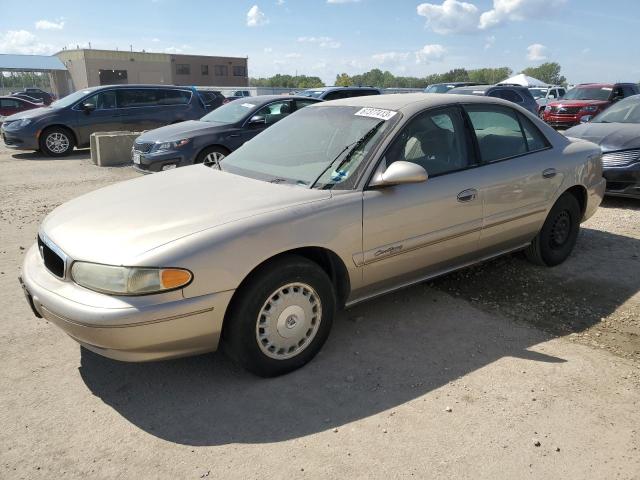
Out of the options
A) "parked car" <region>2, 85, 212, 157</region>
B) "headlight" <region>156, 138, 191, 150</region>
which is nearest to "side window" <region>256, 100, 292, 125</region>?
"headlight" <region>156, 138, 191, 150</region>

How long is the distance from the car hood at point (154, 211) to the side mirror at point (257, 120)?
5.42 m

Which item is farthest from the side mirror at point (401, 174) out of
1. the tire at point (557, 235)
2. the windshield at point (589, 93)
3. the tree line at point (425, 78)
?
the tree line at point (425, 78)

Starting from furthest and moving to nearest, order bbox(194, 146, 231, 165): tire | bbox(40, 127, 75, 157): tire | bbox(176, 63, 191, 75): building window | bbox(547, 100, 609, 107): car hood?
bbox(176, 63, 191, 75): building window < bbox(547, 100, 609, 107): car hood < bbox(40, 127, 75, 157): tire < bbox(194, 146, 231, 165): tire

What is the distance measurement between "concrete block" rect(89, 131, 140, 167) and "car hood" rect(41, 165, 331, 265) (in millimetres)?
7937

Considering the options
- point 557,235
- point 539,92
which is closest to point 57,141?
point 557,235

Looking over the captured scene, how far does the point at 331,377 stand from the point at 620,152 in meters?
5.90

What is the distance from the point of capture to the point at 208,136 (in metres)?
8.41

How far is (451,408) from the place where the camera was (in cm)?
274

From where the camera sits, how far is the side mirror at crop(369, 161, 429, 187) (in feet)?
10.2

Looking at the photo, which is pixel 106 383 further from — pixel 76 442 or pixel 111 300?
pixel 111 300

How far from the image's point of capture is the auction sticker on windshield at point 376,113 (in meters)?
3.53

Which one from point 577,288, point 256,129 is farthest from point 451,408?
point 256,129

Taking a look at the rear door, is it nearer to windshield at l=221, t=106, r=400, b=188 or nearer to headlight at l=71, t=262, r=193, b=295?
windshield at l=221, t=106, r=400, b=188

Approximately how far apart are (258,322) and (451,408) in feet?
3.79
